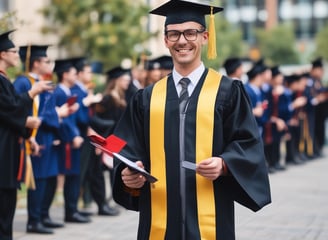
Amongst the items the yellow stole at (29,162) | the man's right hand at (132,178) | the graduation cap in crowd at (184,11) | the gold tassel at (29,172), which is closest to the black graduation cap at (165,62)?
the yellow stole at (29,162)

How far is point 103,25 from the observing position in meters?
22.6

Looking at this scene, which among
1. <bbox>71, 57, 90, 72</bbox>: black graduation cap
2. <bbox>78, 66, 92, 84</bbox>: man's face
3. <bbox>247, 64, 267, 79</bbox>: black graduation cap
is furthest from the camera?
<bbox>247, 64, 267, 79</bbox>: black graduation cap

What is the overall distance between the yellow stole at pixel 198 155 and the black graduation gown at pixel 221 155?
0.09 ft

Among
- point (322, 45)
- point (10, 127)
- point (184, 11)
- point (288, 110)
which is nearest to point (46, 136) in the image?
point (10, 127)

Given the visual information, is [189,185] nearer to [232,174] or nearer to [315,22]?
[232,174]

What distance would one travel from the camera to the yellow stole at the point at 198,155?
16.1 ft

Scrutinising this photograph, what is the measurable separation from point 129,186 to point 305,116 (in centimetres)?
1518

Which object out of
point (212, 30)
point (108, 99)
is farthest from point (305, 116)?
point (212, 30)

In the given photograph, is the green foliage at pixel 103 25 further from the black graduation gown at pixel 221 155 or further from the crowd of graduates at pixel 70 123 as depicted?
the black graduation gown at pixel 221 155

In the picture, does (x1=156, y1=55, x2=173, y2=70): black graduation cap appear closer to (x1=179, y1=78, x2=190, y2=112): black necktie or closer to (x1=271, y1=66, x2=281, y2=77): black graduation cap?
(x1=271, y1=66, x2=281, y2=77): black graduation cap

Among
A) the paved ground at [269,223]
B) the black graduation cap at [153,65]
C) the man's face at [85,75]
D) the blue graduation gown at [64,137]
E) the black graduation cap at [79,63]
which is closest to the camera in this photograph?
the paved ground at [269,223]

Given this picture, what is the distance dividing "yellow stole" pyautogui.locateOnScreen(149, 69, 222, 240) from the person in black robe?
3.22 meters

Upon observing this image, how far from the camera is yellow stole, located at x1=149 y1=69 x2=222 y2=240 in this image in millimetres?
4914

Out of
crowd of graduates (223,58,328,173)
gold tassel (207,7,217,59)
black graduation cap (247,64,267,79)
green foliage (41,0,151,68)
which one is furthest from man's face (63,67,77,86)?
green foliage (41,0,151,68)
